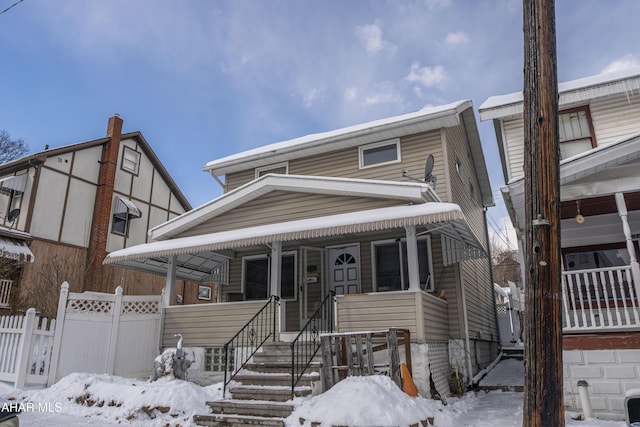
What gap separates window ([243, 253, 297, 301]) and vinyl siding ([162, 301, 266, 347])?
98.3 inches

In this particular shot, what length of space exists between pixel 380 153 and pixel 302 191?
331 centimetres

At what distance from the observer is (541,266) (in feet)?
13.6

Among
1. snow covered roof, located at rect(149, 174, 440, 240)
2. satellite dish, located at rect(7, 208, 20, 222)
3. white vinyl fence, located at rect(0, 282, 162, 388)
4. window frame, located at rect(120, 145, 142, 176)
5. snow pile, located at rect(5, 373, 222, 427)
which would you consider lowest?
snow pile, located at rect(5, 373, 222, 427)

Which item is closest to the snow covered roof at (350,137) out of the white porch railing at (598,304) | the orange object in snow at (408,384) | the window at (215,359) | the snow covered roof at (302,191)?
the snow covered roof at (302,191)

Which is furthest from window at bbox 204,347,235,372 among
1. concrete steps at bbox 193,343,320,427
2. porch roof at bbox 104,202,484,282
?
porch roof at bbox 104,202,484,282

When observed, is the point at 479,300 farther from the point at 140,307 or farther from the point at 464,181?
the point at 140,307

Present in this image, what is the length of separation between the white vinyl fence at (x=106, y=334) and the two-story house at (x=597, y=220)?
872 cm

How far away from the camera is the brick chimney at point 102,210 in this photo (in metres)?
19.2

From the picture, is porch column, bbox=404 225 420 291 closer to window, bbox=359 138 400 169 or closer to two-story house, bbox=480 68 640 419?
two-story house, bbox=480 68 640 419

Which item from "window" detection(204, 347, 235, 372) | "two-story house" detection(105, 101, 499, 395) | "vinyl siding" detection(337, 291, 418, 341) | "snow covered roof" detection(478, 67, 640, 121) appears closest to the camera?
"vinyl siding" detection(337, 291, 418, 341)

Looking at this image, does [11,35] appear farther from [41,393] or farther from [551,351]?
[551,351]

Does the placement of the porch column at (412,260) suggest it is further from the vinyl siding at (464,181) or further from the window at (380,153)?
the window at (380,153)

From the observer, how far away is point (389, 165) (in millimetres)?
12352

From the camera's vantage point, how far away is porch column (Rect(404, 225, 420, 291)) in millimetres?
8492
